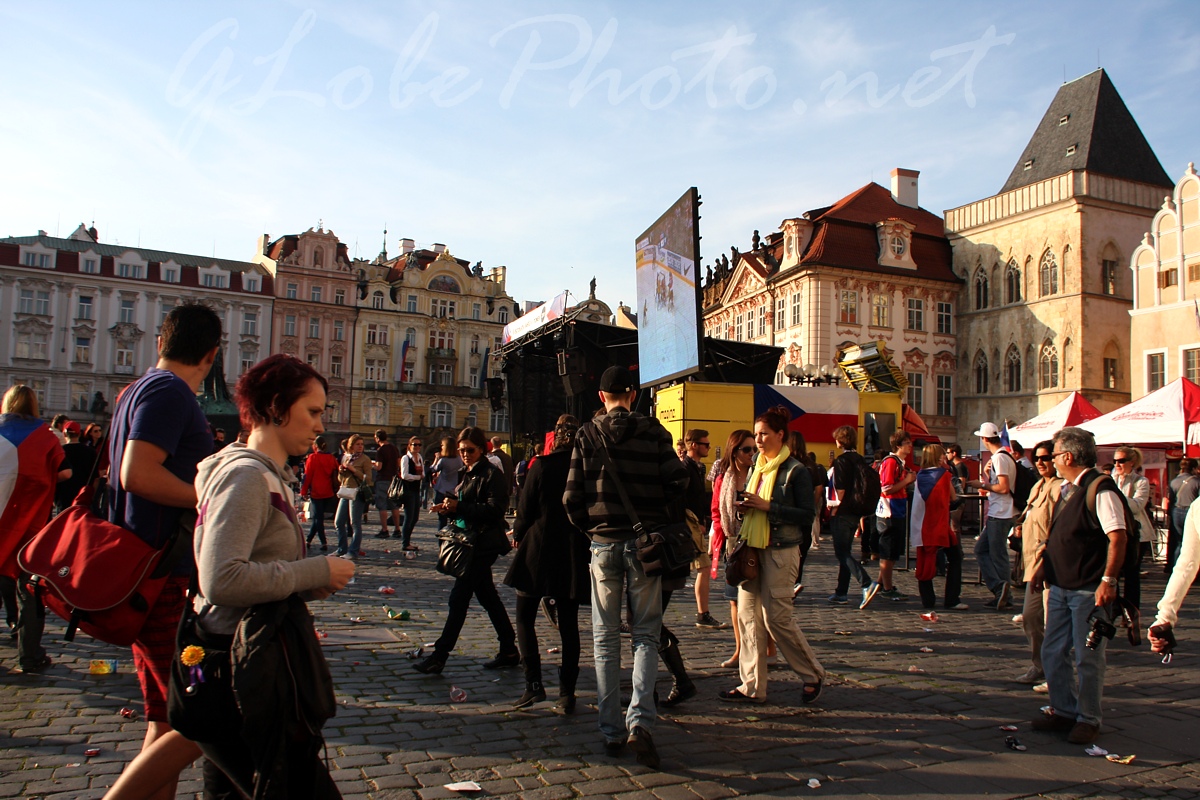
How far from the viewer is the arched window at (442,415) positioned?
68.6 m

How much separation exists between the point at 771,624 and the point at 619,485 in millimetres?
1679

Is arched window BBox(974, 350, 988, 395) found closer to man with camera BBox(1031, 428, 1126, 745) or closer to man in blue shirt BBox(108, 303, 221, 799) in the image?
man with camera BBox(1031, 428, 1126, 745)

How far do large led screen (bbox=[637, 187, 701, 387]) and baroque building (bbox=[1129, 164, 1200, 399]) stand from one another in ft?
72.8

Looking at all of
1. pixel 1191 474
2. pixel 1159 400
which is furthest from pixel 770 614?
pixel 1159 400

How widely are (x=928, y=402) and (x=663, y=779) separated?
1639 inches

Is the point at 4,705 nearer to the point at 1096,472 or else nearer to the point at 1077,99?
the point at 1096,472

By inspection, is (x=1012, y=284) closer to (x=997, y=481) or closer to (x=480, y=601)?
(x=997, y=481)

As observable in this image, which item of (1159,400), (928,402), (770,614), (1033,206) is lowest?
(770,614)

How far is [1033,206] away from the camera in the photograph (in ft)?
130

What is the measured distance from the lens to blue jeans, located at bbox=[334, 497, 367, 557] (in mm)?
12953

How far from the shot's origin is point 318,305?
216 ft

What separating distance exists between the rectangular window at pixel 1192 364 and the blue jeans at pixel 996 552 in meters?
26.2

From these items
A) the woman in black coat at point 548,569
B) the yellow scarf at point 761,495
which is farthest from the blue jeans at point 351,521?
the yellow scarf at point 761,495

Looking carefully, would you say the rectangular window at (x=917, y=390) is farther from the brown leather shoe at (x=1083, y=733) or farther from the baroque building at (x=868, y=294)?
the brown leather shoe at (x=1083, y=733)
